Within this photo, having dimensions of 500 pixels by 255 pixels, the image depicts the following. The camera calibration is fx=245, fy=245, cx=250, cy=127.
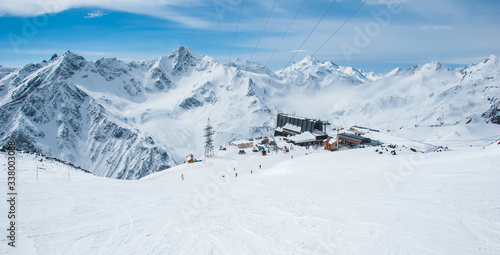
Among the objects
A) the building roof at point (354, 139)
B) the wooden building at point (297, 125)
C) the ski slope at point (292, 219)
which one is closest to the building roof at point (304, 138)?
the wooden building at point (297, 125)

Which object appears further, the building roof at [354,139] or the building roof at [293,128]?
the building roof at [293,128]

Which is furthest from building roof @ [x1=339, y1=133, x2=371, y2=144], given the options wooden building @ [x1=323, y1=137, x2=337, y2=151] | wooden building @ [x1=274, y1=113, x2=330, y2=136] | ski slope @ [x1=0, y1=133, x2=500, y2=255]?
ski slope @ [x1=0, y1=133, x2=500, y2=255]

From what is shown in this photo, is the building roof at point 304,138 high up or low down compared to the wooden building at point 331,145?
up

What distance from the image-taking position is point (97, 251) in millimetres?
9812

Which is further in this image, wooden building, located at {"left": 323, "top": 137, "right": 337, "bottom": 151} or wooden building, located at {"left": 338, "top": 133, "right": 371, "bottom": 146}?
wooden building, located at {"left": 338, "top": 133, "right": 371, "bottom": 146}

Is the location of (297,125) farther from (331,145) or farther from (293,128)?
(331,145)

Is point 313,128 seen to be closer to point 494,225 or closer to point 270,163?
point 270,163

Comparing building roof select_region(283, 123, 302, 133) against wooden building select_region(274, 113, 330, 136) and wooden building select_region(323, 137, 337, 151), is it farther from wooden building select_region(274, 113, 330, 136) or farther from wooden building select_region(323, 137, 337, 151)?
wooden building select_region(323, 137, 337, 151)

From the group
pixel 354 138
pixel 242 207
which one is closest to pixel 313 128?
pixel 354 138

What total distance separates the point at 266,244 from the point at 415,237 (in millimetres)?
5312

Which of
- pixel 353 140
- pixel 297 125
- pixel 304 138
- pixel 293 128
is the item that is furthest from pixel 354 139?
pixel 297 125

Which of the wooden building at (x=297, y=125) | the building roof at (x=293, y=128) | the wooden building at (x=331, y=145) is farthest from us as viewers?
the building roof at (x=293, y=128)

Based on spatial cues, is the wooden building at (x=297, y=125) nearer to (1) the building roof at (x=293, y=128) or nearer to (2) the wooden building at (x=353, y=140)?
(1) the building roof at (x=293, y=128)

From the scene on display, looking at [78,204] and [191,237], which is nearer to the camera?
[191,237]
